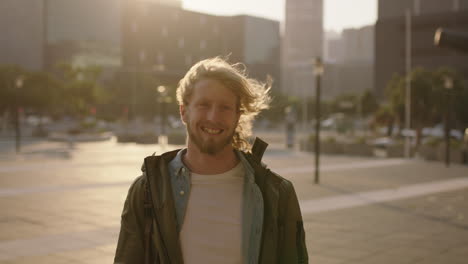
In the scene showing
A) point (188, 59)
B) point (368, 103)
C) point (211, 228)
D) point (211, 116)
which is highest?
point (188, 59)

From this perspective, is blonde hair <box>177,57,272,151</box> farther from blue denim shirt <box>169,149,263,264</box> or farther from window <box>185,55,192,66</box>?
window <box>185,55,192,66</box>

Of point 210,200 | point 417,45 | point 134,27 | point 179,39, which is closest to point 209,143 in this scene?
point 210,200

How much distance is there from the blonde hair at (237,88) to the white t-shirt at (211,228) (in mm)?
393

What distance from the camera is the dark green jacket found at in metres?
2.51

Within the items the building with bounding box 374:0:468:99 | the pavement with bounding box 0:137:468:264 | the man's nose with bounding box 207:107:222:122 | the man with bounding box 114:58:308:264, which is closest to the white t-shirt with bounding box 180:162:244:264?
the man with bounding box 114:58:308:264

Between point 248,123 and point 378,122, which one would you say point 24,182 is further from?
point 378,122

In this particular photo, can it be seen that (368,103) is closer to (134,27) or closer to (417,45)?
(417,45)

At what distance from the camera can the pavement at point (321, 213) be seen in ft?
25.0

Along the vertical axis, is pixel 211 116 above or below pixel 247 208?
above

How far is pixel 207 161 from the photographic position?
262 centimetres

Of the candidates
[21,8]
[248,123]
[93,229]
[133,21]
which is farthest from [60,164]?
[21,8]

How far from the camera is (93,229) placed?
29.6ft

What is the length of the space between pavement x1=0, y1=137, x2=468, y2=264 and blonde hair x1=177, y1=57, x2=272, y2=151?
4566mm

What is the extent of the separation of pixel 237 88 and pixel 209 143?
0.91ft
